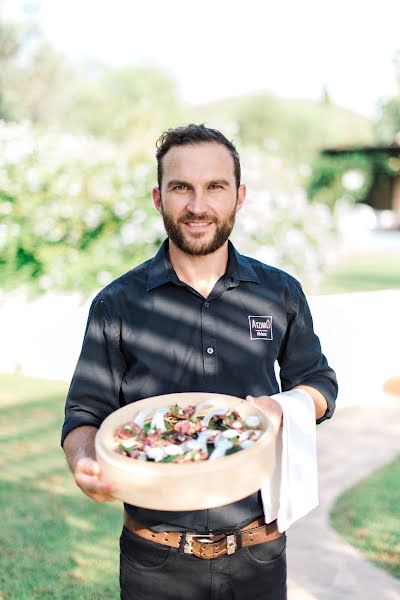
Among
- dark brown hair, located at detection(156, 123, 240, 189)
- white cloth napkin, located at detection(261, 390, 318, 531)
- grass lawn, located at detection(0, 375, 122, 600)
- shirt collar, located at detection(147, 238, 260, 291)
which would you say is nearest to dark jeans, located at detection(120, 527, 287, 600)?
white cloth napkin, located at detection(261, 390, 318, 531)

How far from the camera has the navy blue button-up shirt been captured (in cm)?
200

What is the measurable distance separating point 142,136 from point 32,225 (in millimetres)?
2381

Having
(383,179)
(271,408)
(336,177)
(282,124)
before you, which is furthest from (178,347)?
(282,124)

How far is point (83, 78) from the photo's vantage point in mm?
49781

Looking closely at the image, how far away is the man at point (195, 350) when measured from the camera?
194cm

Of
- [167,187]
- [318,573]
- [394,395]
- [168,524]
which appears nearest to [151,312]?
[167,187]

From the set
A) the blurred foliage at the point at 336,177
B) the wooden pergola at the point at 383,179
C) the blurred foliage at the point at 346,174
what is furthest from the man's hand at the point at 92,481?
the wooden pergola at the point at 383,179

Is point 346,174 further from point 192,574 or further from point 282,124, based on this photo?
point 282,124

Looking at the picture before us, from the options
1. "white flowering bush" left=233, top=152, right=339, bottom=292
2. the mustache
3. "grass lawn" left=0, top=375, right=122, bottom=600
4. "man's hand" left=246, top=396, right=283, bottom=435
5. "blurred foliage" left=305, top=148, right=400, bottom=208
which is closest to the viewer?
"man's hand" left=246, top=396, right=283, bottom=435

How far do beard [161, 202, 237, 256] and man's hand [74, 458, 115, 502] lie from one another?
658mm

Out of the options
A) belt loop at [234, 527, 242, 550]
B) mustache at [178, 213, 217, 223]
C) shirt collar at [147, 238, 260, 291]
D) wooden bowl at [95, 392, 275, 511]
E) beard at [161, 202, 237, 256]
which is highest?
mustache at [178, 213, 217, 223]

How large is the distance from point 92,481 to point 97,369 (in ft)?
1.47

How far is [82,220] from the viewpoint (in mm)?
8211

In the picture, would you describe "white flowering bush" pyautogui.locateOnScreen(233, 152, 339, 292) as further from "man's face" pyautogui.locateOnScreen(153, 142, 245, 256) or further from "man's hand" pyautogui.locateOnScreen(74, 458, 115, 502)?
"man's hand" pyautogui.locateOnScreen(74, 458, 115, 502)
